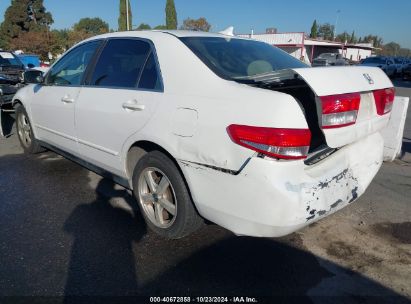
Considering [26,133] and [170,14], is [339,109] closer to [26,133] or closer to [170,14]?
[26,133]

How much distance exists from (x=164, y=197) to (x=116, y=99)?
1.00 meters

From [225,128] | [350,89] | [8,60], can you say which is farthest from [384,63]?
[225,128]

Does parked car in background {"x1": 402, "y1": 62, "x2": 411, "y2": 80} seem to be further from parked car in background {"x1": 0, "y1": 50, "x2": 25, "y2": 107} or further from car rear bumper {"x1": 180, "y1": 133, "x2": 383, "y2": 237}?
car rear bumper {"x1": 180, "y1": 133, "x2": 383, "y2": 237}

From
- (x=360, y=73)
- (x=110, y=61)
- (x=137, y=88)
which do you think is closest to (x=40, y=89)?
(x=110, y=61)

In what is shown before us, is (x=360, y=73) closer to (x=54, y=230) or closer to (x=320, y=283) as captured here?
(x=320, y=283)

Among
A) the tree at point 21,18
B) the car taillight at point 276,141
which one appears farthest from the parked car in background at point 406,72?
the tree at point 21,18

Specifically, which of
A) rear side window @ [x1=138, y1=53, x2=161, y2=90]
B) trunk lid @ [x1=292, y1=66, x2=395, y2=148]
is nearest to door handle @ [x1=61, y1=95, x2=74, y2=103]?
rear side window @ [x1=138, y1=53, x2=161, y2=90]

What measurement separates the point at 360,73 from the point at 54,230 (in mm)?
2903

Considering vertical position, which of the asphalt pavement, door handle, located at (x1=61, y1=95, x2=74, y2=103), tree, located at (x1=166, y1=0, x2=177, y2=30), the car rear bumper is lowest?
the asphalt pavement

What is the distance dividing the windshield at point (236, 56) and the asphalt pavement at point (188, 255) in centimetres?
144

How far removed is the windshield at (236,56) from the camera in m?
2.79

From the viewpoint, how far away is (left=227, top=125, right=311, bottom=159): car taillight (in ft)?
7.12

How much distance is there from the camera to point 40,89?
4.64 meters

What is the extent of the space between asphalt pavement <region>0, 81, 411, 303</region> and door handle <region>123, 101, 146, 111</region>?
3.60ft
